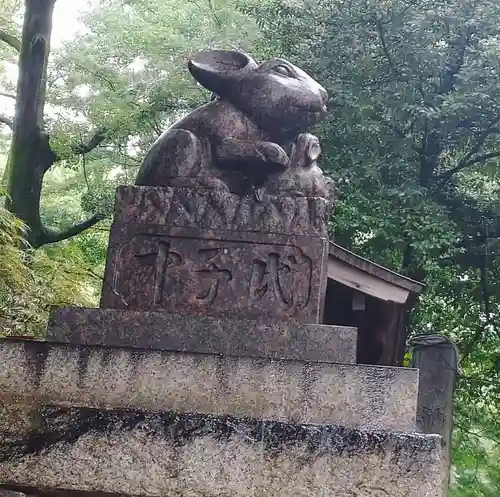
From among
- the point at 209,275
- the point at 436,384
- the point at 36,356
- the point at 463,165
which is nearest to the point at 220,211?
the point at 209,275

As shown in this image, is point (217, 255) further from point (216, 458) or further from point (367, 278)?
point (367, 278)

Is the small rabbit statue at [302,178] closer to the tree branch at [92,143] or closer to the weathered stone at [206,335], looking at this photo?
the weathered stone at [206,335]

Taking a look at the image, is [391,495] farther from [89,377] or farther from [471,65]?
[471,65]

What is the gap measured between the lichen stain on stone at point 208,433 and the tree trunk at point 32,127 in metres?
8.42

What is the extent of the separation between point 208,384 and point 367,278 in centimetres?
261

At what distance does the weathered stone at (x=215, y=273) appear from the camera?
3418 millimetres

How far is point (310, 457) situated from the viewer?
2.73 m

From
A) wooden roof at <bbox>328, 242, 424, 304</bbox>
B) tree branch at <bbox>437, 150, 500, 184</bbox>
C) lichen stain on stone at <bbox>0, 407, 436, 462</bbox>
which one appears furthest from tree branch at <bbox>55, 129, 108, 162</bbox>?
lichen stain on stone at <bbox>0, 407, 436, 462</bbox>

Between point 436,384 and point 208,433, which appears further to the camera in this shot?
point 436,384

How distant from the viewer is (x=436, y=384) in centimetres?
724

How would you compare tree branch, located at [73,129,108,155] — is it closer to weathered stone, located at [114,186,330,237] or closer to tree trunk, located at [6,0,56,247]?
tree trunk, located at [6,0,56,247]

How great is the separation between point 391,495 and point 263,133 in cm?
199

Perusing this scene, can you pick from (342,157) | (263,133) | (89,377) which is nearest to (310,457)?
(89,377)

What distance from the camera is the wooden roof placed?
5.27 m
